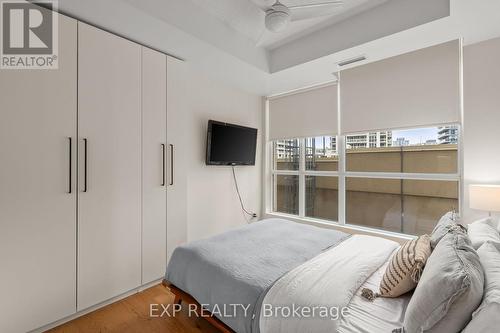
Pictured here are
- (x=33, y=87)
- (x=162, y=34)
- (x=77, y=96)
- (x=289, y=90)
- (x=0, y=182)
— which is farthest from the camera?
(x=289, y=90)

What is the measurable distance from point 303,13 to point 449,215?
7.18ft

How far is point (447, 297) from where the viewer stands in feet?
3.12

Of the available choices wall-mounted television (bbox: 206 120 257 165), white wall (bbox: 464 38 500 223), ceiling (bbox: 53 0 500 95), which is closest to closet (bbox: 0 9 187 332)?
ceiling (bbox: 53 0 500 95)

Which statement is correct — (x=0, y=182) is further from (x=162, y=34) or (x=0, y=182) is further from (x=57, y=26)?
(x=162, y=34)

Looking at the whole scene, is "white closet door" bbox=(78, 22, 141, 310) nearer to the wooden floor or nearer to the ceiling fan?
the wooden floor

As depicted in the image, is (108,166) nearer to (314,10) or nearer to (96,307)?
(96,307)

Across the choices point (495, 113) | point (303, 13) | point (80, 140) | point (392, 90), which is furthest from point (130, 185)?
point (495, 113)

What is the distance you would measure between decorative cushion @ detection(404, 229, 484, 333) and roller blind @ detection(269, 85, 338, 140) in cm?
265

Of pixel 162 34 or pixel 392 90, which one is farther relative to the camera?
pixel 392 90

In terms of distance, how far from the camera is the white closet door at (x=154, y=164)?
2.44m

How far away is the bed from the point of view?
4.15 feet

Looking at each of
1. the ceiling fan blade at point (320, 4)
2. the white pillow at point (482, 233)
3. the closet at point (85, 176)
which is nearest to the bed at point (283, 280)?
the white pillow at point (482, 233)

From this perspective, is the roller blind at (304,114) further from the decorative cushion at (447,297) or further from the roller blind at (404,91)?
the decorative cushion at (447,297)

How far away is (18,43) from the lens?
1.82 metres
